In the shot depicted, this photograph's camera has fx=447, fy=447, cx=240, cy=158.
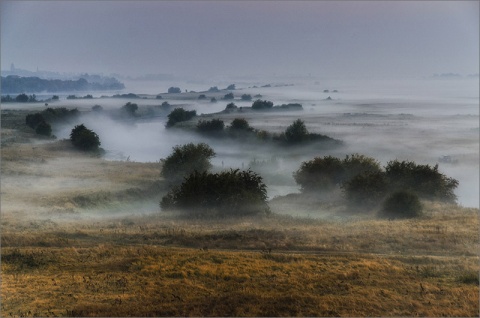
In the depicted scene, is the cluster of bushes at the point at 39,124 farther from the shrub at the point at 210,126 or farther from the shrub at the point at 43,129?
the shrub at the point at 210,126

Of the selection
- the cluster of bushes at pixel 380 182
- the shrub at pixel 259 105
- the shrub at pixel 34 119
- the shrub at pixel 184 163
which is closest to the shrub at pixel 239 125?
the shrub at pixel 259 105

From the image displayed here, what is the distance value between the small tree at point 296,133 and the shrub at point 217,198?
21.3m

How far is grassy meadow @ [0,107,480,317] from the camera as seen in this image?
42.1ft

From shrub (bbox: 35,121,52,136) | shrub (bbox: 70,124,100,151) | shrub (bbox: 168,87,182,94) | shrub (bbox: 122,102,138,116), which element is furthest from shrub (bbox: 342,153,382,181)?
shrub (bbox: 35,121,52,136)

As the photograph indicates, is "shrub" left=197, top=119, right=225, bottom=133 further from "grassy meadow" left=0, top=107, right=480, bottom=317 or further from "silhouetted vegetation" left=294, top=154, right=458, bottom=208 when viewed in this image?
"grassy meadow" left=0, top=107, right=480, bottom=317

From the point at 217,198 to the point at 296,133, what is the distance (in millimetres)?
23383

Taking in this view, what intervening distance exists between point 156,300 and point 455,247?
13.5 metres

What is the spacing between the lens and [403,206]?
2859 cm

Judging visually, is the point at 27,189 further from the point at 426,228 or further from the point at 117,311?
the point at 426,228

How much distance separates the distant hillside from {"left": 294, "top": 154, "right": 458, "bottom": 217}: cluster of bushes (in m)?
30.4

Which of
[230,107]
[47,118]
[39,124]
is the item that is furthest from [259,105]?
[39,124]

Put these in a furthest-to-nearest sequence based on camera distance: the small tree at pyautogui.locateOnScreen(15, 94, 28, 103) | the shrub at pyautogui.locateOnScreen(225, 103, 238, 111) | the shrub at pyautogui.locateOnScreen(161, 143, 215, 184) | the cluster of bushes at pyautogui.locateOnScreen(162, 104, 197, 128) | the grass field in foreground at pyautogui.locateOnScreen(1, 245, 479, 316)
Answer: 1. the small tree at pyautogui.locateOnScreen(15, 94, 28, 103)
2. the shrub at pyautogui.locateOnScreen(225, 103, 238, 111)
3. the cluster of bushes at pyautogui.locateOnScreen(162, 104, 197, 128)
4. the shrub at pyautogui.locateOnScreen(161, 143, 215, 184)
5. the grass field in foreground at pyautogui.locateOnScreen(1, 245, 479, 316)

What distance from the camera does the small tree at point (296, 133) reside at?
1948 inches

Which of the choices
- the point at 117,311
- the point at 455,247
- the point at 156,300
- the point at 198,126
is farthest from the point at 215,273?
the point at 198,126
